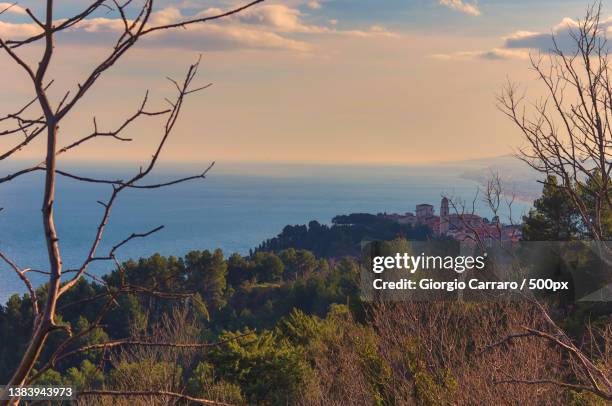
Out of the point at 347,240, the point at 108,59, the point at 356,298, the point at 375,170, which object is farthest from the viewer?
the point at 375,170

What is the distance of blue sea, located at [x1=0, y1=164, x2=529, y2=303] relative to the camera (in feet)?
194

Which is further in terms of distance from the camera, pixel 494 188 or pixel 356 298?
pixel 356 298

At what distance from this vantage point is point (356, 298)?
1672 centimetres

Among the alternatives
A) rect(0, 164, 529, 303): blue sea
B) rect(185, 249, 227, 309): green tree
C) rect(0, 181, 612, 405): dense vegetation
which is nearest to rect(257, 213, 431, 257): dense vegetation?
rect(0, 164, 529, 303): blue sea

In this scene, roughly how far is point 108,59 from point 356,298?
15680 mm

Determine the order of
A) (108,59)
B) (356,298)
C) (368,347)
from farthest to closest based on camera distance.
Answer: (356,298) < (368,347) < (108,59)

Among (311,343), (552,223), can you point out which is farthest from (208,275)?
(311,343)

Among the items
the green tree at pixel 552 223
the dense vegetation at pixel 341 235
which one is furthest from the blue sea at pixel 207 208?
the green tree at pixel 552 223

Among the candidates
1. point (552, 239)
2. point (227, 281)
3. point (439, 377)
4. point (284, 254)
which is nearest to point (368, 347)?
point (439, 377)

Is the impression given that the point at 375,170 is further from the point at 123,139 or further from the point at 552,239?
the point at 123,139

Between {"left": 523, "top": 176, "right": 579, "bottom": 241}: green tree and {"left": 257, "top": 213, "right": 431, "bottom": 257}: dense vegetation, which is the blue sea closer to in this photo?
{"left": 257, "top": 213, "right": 431, "bottom": 257}: dense vegetation

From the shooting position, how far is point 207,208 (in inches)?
3799

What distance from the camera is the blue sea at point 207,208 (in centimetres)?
5909

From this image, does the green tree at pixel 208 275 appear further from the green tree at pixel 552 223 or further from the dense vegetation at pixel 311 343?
the green tree at pixel 552 223
